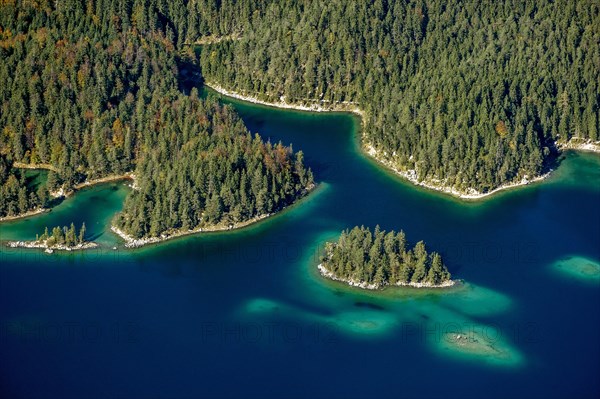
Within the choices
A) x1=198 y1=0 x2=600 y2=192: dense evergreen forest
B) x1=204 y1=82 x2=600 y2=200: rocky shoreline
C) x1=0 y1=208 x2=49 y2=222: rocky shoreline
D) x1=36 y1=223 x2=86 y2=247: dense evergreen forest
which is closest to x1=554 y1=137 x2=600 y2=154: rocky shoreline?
x1=204 y1=82 x2=600 y2=200: rocky shoreline

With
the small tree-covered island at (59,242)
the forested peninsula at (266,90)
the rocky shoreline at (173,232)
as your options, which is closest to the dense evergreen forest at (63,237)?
the small tree-covered island at (59,242)

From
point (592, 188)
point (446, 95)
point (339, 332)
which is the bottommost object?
point (339, 332)

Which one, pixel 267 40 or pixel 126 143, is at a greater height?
pixel 267 40

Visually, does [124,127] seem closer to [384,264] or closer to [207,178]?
[207,178]

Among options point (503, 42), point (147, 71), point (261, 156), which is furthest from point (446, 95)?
point (147, 71)

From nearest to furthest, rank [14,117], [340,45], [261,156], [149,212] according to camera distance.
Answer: [149,212], [261,156], [14,117], [340,45]

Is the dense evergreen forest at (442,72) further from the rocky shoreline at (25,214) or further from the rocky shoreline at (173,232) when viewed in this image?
the rocky shoreline at (25,214)

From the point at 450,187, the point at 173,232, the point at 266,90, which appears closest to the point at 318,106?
the point at 266,90

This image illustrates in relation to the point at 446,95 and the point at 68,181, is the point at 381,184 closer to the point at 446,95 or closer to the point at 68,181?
the point at 446,95
